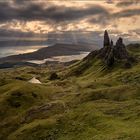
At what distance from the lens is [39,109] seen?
349ft

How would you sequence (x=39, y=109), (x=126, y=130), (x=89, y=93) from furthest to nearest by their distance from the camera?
(x=89, y=93), (x=39, y=109), (x=126, y=130)

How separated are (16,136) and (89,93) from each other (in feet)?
108

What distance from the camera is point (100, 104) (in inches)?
3905

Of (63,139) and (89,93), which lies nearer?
(63,139)

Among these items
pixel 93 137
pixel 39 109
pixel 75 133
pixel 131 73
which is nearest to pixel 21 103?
pixel 39 109

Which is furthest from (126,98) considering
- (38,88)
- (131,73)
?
(131,73)

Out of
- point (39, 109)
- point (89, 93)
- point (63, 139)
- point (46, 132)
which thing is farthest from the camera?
point (89, 93)

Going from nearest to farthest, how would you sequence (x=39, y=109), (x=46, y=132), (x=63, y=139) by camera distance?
(x=63, y=139) → (x=46, y=132) → (x=39, y=109)

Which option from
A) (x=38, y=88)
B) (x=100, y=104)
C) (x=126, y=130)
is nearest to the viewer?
(x=126, y=130)

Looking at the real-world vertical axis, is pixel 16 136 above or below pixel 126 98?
below

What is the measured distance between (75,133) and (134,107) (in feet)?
62.5

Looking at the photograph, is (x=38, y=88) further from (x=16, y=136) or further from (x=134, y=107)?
(x=134, y=107)

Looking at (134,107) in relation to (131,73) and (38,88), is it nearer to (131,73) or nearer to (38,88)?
(38,88)

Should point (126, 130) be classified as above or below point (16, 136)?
A: above
